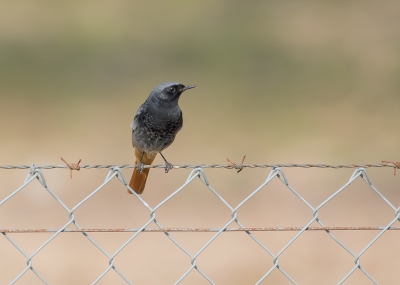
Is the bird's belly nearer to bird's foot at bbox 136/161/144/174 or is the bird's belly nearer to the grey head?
the grey head

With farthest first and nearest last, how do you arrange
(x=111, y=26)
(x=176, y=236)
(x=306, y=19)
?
(x=306, y=19) < (x=111, y=26) < (x=176, y=236)

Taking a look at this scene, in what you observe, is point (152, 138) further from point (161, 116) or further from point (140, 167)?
point (140, 167)

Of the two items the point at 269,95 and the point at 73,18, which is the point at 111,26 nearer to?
the point at 73,18

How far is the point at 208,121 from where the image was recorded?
1252cm

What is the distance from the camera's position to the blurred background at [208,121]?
22.7 feet

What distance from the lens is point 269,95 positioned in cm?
1450

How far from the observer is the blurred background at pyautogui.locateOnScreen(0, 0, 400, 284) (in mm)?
6906

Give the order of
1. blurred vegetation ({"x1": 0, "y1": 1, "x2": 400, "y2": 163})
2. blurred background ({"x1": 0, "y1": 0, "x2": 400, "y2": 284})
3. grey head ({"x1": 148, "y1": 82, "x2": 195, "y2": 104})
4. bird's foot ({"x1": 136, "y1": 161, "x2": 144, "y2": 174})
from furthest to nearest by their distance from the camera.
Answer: blurred vegetation ({"x1": 0, "y1": 1, "x2": 400, "y2": 163})
blurred background ({"x1": 0, "y1": 0, "x2": 400, "y2": 284})
grey head ({"x1": 148, "y1": 82, "x2": 195, "y2": 104})
bird's foot ({"x1": 136, "y1": 161, "x2": 144, "y2": 174})

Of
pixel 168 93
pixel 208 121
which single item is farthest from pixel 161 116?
pixel 208 121

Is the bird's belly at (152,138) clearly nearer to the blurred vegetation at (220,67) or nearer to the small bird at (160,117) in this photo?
the small bird at (160,117)

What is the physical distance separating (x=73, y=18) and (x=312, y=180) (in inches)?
401

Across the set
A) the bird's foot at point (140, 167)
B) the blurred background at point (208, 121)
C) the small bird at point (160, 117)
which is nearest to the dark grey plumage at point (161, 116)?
the small bird at point (160, 117)

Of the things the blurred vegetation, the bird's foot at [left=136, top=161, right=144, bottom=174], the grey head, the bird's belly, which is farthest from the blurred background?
the grey head

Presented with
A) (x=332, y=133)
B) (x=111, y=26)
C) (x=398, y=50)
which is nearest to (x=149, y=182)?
(x=332, y=133)
